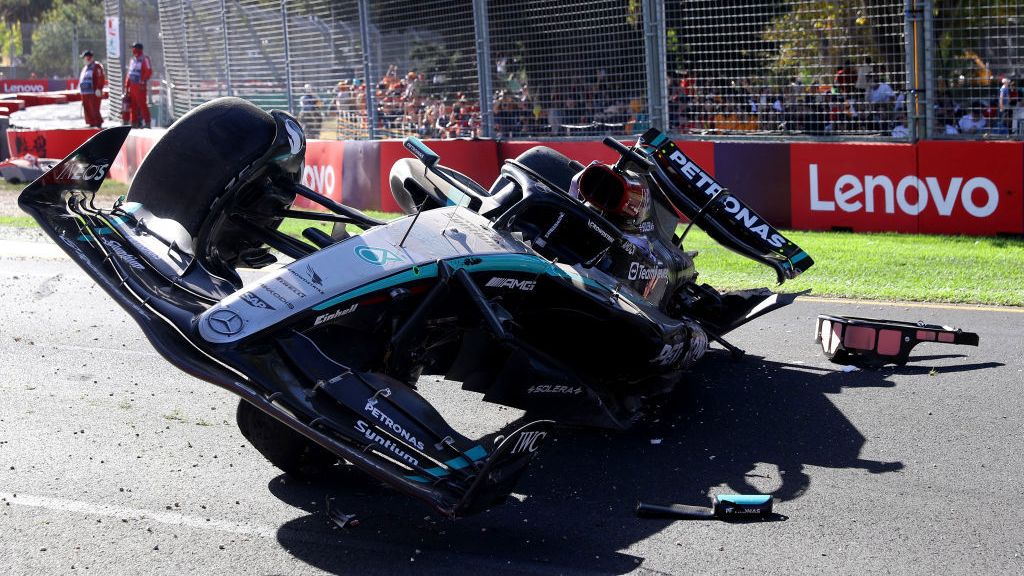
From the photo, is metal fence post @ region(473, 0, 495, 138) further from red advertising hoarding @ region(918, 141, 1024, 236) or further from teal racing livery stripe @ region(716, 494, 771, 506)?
teal racing livery stripe @ region(716, 494, 771, 506)

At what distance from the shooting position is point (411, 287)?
475cm

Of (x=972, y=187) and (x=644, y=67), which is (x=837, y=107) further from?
(x=644, y=67)

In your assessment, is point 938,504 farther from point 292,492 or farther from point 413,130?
point 413,130

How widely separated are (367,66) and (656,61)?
4.51 meters

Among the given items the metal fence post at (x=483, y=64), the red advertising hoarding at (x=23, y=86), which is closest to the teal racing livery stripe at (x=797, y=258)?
the metal fence post at (x=483, y=64)

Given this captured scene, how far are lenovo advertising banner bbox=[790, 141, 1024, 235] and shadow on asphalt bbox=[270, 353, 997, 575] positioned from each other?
5.36 metres

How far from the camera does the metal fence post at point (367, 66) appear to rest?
1541 cm

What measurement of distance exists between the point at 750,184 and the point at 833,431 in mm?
7231

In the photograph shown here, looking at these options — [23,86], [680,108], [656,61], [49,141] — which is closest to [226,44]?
[49,141]

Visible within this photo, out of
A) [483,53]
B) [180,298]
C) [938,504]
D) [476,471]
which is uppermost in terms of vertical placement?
[483,53]

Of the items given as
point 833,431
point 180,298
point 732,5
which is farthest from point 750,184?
point 180,298

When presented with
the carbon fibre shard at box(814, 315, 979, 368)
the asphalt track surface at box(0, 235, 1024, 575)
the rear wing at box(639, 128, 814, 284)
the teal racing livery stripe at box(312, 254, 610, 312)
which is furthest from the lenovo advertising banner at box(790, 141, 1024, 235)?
the teal racing livery stripe at box(312, 254, 610, 312)

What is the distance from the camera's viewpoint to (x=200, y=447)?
18.8 ft

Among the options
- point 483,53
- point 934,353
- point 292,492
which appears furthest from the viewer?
point 483,53
